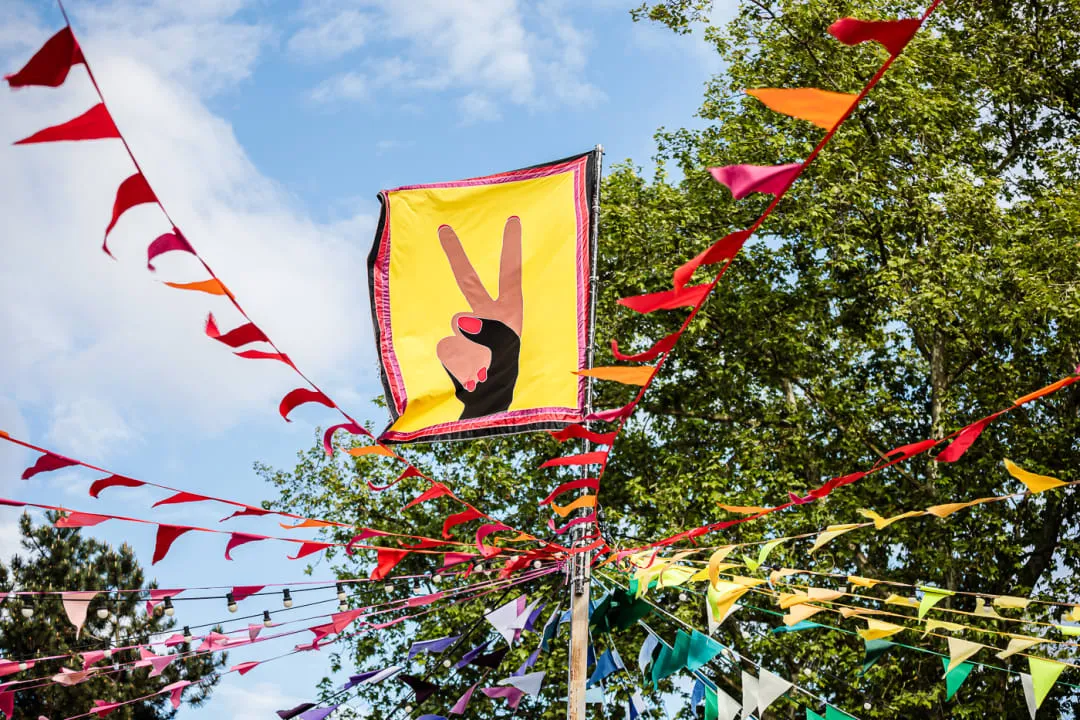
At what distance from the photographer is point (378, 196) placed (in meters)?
6.41

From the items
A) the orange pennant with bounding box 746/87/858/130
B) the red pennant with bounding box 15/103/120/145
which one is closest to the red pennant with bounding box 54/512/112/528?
the red pennant with bounding box 15/103/120/145

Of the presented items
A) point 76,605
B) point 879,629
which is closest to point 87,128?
point 76,605

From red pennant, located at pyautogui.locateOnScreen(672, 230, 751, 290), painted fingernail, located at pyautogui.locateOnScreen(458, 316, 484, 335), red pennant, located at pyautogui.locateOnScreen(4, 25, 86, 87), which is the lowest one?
red pennant, located at pyautogui.locateOnScreen(672, 230, 751, 290)

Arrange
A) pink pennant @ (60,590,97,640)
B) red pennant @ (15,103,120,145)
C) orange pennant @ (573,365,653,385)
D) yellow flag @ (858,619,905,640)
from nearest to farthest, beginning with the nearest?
red pennant @ (15,103,120,145) < orange pennant @ (573,365,653,385) < pink pennant @ (60,590,97,640) < yellow flag @ (858,619,905,640)

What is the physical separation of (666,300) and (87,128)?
5.50 ft

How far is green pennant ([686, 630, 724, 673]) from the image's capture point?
5.69m

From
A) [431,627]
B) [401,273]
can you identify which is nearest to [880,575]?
[431,627]

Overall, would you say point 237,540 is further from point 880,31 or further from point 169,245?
point 880,31

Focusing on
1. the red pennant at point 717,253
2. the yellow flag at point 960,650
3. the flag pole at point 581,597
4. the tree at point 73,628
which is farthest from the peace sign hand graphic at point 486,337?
the tree at point 73,628

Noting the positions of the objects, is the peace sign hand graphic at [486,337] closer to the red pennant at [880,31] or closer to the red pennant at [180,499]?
the red pennant at [180,499]

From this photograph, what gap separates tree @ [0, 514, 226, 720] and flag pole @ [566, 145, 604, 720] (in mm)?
9411

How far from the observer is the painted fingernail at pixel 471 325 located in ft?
19.0

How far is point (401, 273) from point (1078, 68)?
34.4ft

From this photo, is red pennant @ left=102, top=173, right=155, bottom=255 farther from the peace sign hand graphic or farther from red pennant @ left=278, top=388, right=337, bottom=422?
the peace sign hand graphic
